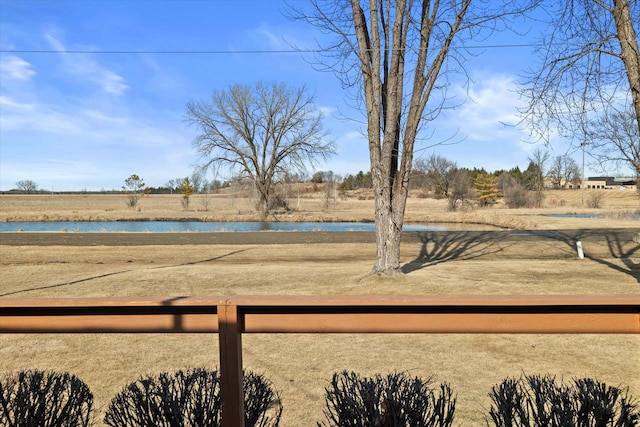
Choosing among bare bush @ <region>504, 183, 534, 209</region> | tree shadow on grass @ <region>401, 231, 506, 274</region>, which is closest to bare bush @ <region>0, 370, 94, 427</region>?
tree shadow on grass @ <region>401, 231, 506, 274</region>

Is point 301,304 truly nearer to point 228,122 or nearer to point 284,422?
point 284,422

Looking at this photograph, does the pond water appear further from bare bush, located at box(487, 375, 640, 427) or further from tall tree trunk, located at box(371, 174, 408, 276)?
bare bush, located at box(487, 375, 640, 427)

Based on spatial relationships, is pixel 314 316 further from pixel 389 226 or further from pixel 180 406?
pixel 389 226

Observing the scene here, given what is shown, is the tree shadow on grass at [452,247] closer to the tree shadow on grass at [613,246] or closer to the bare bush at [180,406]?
the tree shadow on grass at [613,246]

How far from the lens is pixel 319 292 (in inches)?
351

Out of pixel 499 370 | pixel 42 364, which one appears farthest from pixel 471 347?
pixel 42 364

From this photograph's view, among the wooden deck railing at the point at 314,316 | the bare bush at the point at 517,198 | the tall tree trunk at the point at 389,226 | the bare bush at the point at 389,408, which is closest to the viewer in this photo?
the wooden deck railing at the point at 314,316

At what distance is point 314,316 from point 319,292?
7.10m

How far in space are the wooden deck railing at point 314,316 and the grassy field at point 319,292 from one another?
205cm

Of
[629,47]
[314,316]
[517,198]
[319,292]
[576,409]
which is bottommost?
[319,292]

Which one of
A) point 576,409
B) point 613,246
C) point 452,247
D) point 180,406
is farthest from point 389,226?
point 613,246

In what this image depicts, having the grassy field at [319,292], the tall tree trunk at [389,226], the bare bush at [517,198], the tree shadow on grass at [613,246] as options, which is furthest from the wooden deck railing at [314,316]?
the bare bush at [517,198]

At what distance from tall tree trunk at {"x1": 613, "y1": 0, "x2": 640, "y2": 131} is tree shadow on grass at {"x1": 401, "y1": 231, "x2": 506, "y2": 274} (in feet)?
20.0

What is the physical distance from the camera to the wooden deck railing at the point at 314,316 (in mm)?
1852
